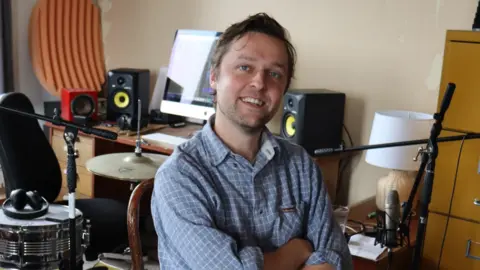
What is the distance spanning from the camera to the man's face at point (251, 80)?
141 cm

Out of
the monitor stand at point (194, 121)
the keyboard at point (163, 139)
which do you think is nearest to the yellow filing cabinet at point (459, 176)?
the keyboard at point (163, 139)

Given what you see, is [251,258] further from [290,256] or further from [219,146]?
[219,146]

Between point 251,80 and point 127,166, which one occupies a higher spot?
point 251,80

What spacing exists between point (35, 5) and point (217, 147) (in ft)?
10.3

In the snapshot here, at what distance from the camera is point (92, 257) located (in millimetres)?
2961

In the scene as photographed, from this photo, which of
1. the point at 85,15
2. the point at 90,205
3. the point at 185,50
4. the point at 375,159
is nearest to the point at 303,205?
the point at 375,159

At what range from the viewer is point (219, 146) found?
4.68 feet

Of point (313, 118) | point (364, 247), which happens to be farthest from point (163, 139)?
point (364, 247)

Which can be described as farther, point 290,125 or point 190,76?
point 190,76

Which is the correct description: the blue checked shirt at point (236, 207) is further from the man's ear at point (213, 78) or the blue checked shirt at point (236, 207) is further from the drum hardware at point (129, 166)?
the drum hardware at point (129, 166)

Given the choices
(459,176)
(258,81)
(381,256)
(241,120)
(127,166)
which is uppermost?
(258,81)

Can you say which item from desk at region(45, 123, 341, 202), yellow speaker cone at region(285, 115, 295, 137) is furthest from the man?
desk at region(45, 123, 341, 202)

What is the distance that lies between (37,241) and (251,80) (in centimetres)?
139

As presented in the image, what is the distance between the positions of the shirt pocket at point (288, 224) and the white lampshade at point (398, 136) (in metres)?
1.03
